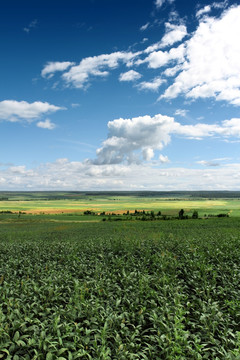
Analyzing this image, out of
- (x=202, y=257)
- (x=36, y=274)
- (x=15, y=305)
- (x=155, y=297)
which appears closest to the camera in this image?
(x=15, y=305)

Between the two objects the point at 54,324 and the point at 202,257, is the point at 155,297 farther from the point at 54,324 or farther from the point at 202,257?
the point at 202,257

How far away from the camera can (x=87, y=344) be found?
6887 mm

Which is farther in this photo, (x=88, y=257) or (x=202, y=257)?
(x=88, y=257)

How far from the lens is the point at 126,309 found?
9070 mm

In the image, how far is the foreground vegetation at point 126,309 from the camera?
6.60m

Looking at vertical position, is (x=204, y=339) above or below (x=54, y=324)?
below

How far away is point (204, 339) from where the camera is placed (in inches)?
297

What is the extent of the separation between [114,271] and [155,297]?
342 cm

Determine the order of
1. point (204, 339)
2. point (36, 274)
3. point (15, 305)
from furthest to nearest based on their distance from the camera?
point (36, 274)
point (15, 305)
point (204, 339)

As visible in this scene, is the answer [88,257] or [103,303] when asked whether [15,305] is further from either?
[88,257]

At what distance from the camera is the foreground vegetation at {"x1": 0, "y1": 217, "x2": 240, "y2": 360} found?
6.60 meters

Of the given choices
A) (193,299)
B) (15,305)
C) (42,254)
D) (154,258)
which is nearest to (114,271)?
(154,258)

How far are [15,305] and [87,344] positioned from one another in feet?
11.2

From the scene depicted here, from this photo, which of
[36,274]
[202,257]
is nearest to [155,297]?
[202,257]
